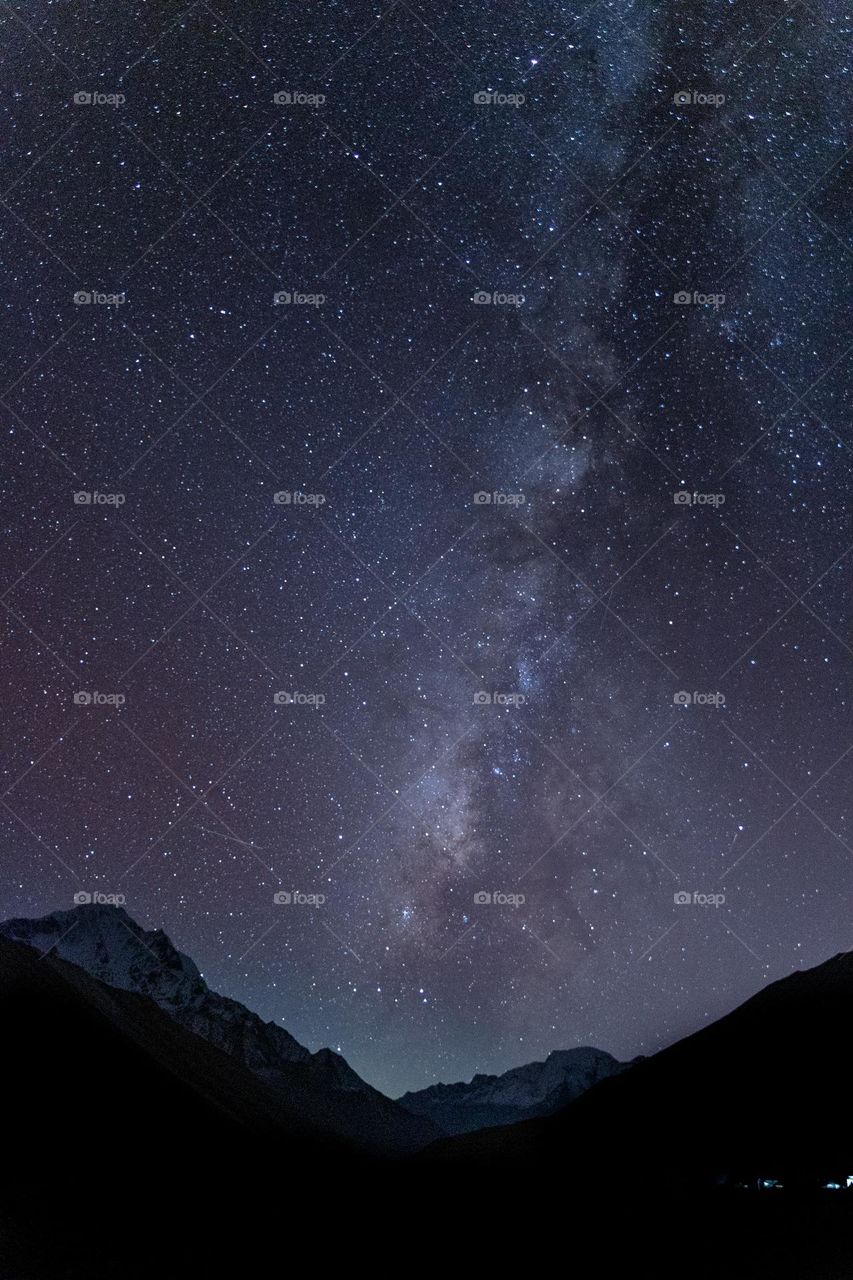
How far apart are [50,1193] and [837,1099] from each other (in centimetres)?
4132

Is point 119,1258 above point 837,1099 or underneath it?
above

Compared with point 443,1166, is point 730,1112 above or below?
above

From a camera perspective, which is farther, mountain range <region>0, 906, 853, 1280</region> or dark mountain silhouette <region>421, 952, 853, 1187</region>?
dark mountain silhouette <region>421, 952, 853, 1187</region>

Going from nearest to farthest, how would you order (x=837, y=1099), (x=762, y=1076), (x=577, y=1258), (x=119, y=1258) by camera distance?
(x=577, y=1258)
(x=119, y=1258)
(x=837, y=1099)
(x=762, y=1076)

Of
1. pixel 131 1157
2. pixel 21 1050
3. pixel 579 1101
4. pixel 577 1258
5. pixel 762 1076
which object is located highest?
pixel 577 1258

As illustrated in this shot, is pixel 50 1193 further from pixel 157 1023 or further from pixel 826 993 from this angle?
pixel 157 1023

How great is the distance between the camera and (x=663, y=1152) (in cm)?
5538

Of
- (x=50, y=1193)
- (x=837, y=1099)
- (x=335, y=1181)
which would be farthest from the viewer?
(x=837, y=1099)

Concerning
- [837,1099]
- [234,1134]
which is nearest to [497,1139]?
[234,1134]

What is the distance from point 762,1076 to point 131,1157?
39.2 meters

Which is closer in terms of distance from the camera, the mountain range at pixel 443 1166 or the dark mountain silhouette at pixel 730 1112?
the mountain range at pixel 443 1166

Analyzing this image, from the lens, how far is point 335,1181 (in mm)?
46844

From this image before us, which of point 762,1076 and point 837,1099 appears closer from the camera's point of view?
point 837,1099

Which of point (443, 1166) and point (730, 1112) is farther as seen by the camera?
point (443, 1166)
